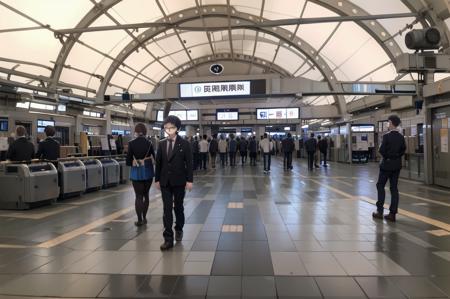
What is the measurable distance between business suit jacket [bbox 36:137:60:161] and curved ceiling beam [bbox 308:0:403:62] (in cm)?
1578

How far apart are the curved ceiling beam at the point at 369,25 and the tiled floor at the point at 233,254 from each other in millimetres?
13733

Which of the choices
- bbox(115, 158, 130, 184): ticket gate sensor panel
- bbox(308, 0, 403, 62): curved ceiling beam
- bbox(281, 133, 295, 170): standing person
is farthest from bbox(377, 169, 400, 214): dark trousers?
bbox(308, 0, 403, 62): curved ceiling beam

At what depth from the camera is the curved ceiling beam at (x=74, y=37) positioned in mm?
20141

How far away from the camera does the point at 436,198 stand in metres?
9.87

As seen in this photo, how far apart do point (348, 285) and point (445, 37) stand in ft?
45.6

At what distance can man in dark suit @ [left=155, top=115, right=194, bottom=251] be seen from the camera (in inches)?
215

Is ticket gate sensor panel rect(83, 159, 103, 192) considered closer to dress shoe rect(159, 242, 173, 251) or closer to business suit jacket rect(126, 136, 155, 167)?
business suit jacket rect(126, 136, 155, 167)

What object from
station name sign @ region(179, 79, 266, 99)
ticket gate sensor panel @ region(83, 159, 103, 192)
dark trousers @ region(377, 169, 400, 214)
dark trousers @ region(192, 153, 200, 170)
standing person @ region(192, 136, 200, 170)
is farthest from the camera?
dark trousers @ region(192, 153, 200, 170)

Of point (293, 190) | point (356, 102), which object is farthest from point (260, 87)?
point (356, 102)

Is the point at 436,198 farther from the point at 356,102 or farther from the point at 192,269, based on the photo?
the point at 356,102

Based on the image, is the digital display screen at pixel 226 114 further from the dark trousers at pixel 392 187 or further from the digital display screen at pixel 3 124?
the dark trousers at pixel 392 187

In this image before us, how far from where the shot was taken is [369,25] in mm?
20297

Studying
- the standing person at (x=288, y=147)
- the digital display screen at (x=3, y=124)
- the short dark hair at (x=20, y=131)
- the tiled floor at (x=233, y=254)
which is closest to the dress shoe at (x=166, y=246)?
the tiled floor at (x=233, y=254)

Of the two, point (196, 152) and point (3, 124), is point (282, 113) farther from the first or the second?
point (3, 124)
